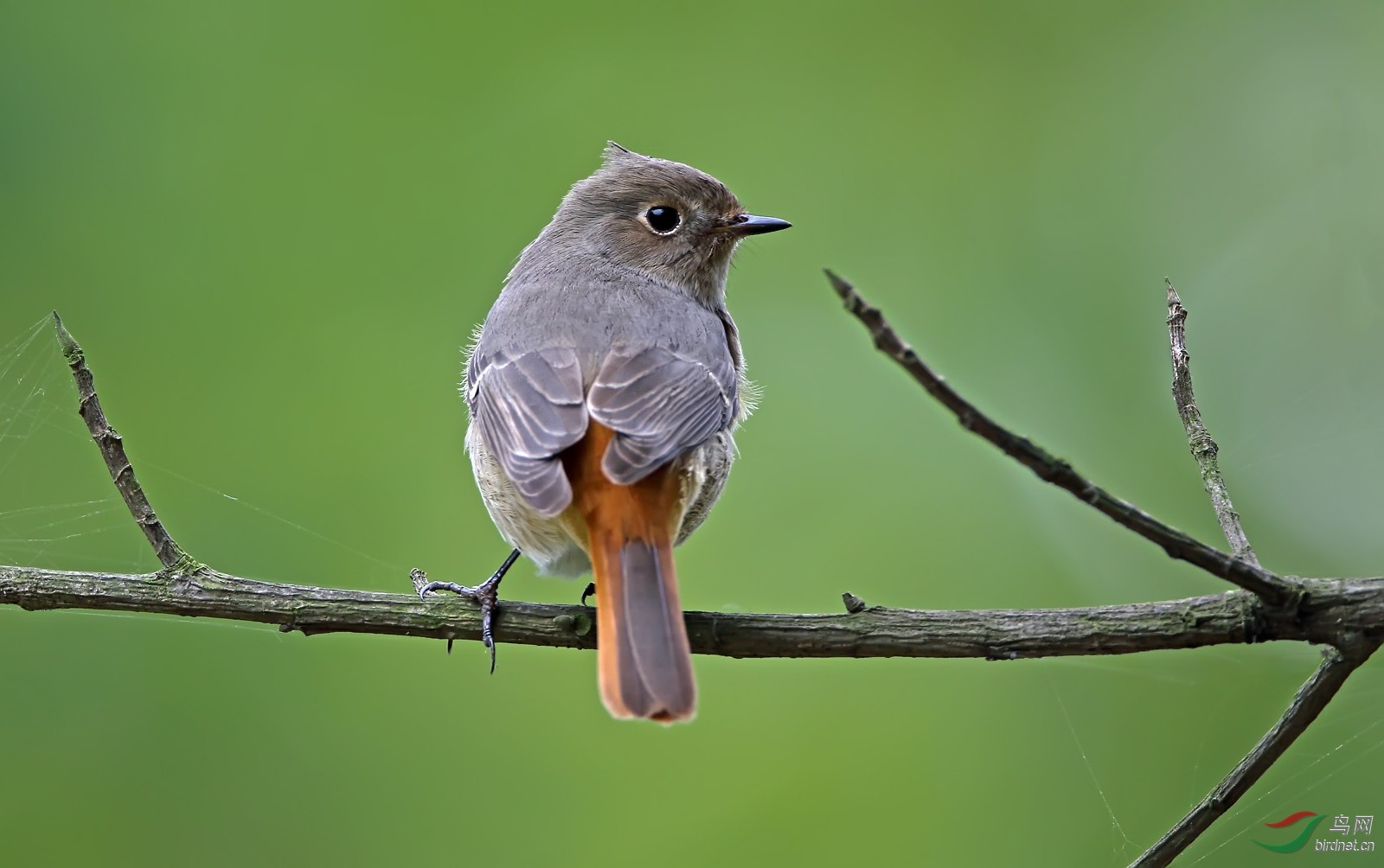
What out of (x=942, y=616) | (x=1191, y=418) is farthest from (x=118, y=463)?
(x=1191, y=418)

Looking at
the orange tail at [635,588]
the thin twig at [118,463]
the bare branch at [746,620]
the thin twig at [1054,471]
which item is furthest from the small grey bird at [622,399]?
the thin twig at [1054,471]

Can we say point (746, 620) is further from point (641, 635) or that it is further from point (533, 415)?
point (533, 415)

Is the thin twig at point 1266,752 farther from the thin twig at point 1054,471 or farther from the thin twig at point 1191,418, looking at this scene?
the thin twig at point 1191,418

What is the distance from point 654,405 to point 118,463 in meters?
1.40

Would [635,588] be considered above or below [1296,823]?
above

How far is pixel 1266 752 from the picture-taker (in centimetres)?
246

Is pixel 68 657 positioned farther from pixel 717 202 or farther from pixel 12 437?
pixel 717 202

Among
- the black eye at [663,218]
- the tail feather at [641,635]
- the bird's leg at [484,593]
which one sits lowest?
the tail feather at [641,635]

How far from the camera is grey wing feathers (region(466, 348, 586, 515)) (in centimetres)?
298

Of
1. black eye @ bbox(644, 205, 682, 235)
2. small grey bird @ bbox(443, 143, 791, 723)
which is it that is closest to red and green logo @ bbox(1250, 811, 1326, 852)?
small grey bird @ bbox(443, 143, 791, 723)

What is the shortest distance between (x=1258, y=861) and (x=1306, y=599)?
1.94 meters

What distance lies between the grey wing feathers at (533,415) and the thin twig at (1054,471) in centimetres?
128

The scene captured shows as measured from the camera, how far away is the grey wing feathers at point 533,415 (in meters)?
2.98

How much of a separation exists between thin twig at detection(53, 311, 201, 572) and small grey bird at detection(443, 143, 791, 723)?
0.70 metres
